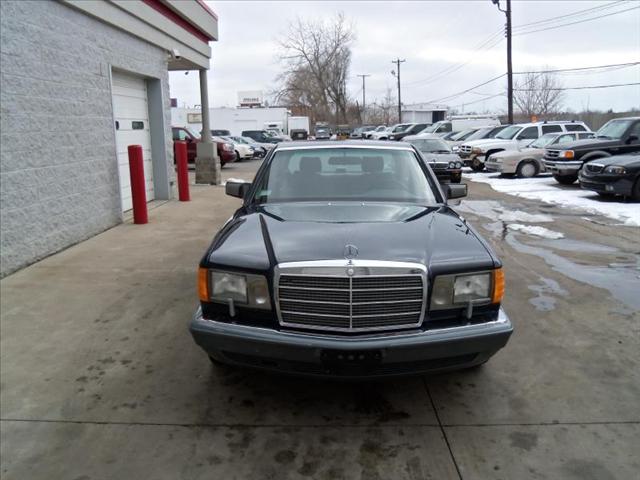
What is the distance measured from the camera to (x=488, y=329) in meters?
3.29

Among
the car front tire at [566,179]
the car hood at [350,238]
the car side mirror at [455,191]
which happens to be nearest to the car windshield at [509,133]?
the car front tire at [566,179]

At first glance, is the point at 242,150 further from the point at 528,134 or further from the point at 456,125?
the point at 456,125

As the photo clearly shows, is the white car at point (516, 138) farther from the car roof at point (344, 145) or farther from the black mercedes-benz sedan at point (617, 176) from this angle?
the car roof at point (344, 145)

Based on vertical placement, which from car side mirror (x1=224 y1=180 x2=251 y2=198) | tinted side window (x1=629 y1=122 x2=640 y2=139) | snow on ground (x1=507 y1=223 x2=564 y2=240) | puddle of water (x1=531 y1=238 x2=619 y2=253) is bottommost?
puddle of water (x1=531 y1=238 x2=619 y2=253)

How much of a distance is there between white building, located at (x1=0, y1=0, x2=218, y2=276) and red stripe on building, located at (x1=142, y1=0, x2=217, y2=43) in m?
0.06

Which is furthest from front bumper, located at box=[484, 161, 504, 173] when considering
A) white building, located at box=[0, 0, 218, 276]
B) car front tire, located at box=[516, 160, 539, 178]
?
white building, located at box=[0, 0, 218, 276]

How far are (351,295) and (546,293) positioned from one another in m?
3.54

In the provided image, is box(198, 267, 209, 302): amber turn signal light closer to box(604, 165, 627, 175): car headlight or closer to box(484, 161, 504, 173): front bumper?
box(604, 165, 627, 175): car headlight

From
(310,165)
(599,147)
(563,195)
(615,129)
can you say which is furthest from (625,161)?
(310,165)

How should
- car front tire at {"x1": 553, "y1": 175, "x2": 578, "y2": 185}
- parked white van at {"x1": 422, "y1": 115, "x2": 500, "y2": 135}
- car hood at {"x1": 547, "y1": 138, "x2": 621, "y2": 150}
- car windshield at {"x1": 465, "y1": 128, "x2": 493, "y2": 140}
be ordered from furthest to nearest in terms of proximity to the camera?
parked white van at {"x1": 422, "y1": 115, "x2": 500, "y2": 135}, car windshield at {"x1": 465, "y1": 128, "x2": 493, "y2": 140}, car front tire at {"x1": 553, "y1": 175, "x2": 578, "y2": 185}, car hood at {"x1": 547, "y1": 138, "x2": 621, "y2": 150}

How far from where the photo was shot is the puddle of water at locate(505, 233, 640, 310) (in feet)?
19.0

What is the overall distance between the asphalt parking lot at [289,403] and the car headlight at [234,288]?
31.1 inches

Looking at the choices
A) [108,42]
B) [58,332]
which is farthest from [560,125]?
[58,332]

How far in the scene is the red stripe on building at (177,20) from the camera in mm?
11577
